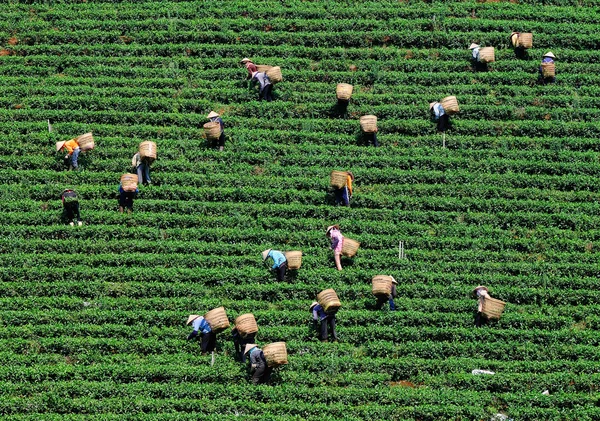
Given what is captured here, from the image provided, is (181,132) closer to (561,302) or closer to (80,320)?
(80,320)

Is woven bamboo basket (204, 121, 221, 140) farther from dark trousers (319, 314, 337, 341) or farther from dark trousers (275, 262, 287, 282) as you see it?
dark trousers (319, 314, 337, 341)

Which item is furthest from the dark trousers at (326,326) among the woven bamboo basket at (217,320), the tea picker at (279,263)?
the woven bamboo basket at (217,320)

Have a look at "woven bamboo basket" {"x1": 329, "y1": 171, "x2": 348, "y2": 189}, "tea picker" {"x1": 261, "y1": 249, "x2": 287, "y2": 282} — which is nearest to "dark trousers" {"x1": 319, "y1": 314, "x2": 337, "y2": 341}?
"tea picker" {"x1": 261, "y1": 249, "x2": 287, "y2": 282}

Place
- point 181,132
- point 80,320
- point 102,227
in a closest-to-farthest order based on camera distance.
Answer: point 80,320, point 102,227, point 181,132

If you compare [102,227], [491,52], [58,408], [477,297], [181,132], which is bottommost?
[58,408]

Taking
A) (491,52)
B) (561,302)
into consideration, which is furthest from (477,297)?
(491,52)

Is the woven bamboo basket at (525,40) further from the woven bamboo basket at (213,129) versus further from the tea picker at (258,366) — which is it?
the tea picker at (258,366)

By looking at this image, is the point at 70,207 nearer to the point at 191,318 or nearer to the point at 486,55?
the point at 191,318
